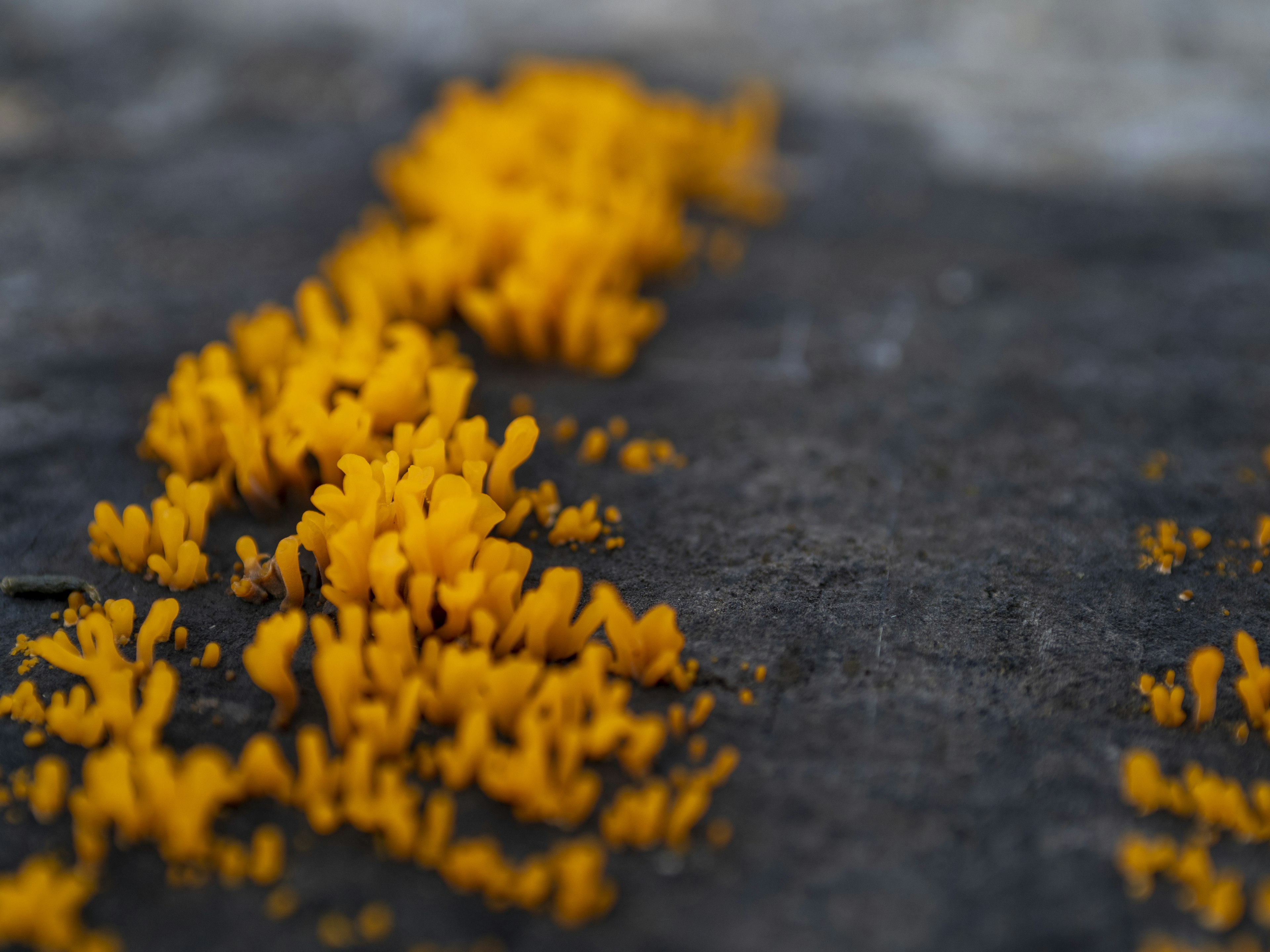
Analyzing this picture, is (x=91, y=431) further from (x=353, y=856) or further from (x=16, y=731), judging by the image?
(x=353, y=856)

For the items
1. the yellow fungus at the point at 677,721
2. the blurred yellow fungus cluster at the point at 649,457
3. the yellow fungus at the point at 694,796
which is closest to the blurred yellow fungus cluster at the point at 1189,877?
the yellow fungus at the point at 694,796

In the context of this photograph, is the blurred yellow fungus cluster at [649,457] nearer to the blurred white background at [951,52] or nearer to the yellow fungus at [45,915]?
the yellow fungus at [45,915]

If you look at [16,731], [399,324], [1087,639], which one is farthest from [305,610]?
[1087,639]

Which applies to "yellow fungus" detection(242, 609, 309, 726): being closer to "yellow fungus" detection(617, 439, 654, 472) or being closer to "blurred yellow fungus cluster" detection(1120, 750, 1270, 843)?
"yellow fungus" detection(617, 439, 654, 472)

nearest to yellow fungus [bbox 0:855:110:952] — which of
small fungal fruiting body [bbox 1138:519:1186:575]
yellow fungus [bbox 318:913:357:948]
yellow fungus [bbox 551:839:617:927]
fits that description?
yellow fungus [bbox 318:913:357:948]

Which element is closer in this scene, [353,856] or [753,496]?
[353,856]
